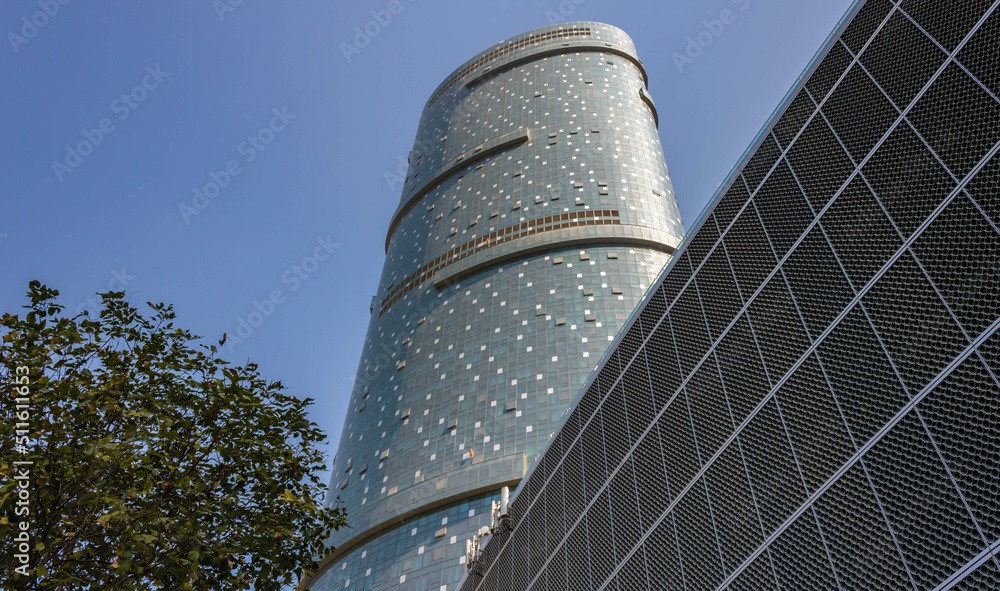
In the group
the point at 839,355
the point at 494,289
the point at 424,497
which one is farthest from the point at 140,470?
the point at 494,289

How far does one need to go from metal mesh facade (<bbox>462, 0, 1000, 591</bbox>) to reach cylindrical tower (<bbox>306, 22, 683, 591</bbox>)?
1394 inches

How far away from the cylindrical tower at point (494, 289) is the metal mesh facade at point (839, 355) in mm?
35403

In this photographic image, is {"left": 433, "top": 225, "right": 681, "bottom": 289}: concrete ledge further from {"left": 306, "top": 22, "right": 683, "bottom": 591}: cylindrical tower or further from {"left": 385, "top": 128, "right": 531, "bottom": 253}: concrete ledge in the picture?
{"left": 385, "top": 128, "right": 531, "bottom": 253}: concrete ledge

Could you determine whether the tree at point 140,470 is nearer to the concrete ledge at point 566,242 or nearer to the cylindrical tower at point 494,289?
the cylindrical tower at point 494,289

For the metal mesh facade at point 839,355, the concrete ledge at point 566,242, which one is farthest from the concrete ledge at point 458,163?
the metal mesh facade at point 839,355

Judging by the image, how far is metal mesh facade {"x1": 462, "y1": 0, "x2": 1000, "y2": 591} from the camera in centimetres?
1030

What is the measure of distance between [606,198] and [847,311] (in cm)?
5883

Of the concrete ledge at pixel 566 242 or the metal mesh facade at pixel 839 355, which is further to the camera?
the concrete ledge at pixel 566 242

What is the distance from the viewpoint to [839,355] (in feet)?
40.4

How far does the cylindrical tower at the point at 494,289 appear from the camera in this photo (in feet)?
177

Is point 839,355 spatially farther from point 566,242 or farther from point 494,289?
point 494,289

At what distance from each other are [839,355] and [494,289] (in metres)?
54.9

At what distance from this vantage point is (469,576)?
2655cm

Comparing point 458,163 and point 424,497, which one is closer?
point 424,497
